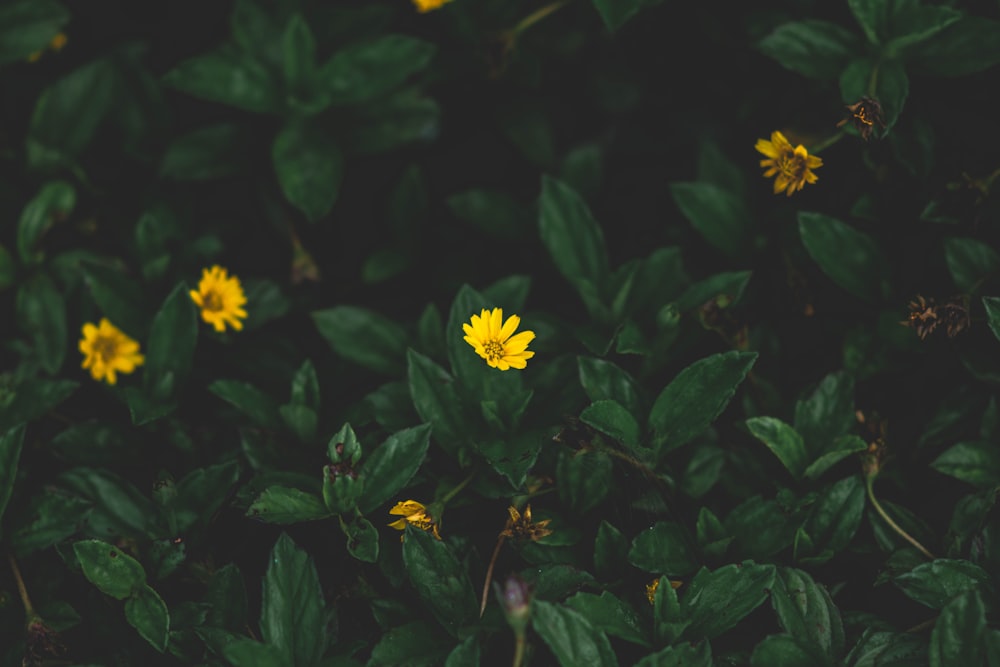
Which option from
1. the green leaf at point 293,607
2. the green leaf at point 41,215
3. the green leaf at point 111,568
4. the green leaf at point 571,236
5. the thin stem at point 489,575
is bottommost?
the thin stem at point 489,575

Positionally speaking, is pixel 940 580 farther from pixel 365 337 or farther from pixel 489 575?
pixel 365 337

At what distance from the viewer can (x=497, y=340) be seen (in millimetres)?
1741

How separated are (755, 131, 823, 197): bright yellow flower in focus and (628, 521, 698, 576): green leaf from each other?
2.26 ft

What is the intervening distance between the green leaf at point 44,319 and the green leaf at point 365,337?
0.59m

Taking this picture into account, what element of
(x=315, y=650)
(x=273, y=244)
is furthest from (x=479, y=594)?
(x=273, y=244)

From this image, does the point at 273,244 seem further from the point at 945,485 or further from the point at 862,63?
the point at 945,485

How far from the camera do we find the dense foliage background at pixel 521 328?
167 centimetres

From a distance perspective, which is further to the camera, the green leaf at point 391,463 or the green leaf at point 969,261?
the green leaf at point 969,261

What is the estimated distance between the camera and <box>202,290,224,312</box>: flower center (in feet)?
6.90

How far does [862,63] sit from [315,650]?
156 centimetres

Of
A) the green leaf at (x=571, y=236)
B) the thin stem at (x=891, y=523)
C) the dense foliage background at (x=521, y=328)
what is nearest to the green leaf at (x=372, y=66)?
the dense foliage background at (x=521, y=328)

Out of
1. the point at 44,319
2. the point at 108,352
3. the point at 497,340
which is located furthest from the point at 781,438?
the point at 44,319

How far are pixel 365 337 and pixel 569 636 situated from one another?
85cm

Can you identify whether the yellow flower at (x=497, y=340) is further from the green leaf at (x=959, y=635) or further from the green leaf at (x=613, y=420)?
the green leaf at (x=959, y=635)
